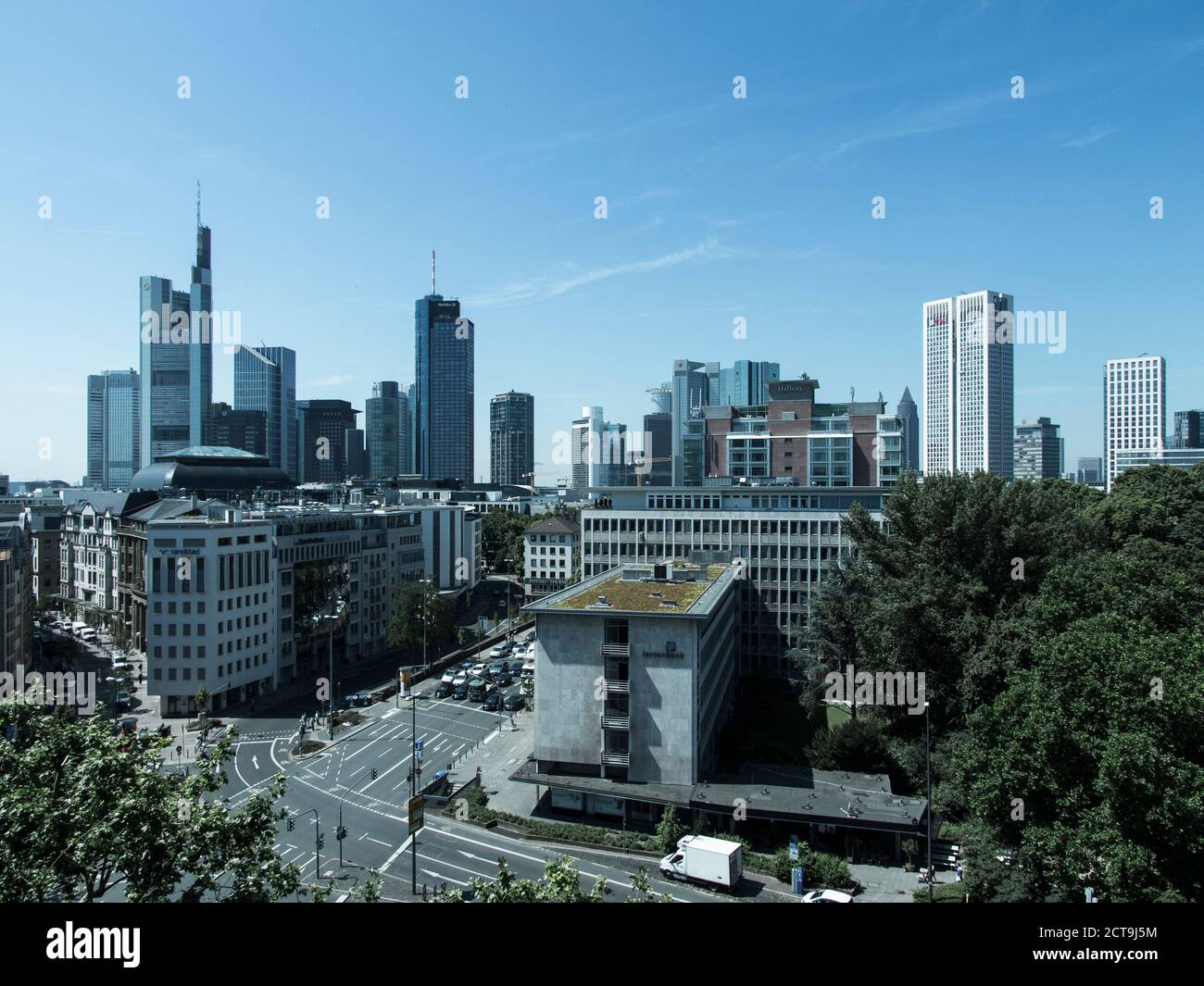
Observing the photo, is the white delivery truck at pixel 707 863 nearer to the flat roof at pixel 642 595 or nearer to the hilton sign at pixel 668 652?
the hilton sign at pixel 668 652

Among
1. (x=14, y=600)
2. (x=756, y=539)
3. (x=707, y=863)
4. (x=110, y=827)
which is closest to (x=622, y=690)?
(x=707, y=863)

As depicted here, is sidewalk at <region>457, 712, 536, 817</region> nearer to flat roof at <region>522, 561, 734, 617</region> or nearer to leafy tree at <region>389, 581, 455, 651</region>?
flat roof at <region>522, 561, 734, 617</region>

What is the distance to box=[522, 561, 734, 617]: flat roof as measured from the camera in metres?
33.5

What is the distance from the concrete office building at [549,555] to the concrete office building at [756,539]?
952 inches

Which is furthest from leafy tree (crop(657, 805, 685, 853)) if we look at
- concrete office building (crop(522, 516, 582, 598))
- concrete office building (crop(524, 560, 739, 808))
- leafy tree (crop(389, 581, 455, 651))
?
concrete office building (crop(522, 516, 582, 598))

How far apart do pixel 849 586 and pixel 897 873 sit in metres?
18.3

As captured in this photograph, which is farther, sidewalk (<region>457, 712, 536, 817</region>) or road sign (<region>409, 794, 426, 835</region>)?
sidewalk (<region>457, 712, 536, 817</region>)

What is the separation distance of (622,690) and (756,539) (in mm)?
25172

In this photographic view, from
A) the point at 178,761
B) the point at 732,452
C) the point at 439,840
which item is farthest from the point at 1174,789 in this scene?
the point at 732,452

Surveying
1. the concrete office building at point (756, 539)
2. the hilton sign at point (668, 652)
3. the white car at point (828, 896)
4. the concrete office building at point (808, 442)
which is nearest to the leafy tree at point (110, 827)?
the white car at point (828, 896)

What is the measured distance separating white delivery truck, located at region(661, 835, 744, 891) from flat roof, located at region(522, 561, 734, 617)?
860 cm

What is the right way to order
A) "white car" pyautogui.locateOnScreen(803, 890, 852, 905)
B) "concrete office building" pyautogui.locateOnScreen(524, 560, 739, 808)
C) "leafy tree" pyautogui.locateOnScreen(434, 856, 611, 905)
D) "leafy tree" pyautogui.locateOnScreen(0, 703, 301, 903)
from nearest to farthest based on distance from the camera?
"leafy tree" pyautogui.locateOnScreen(434, 856, 611, 905) → "leafy tree" pyautogui.locateOnScreen(0, 703, 301, 903) → "white car" pyautogui.locateOnScreen(803, 890, 852, 905) → "concrete office building" pyautogui.locateOnScreen(524, 560, 739, 808)

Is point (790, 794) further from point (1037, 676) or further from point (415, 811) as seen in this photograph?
point (415, 811)

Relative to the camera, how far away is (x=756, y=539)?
182ft
